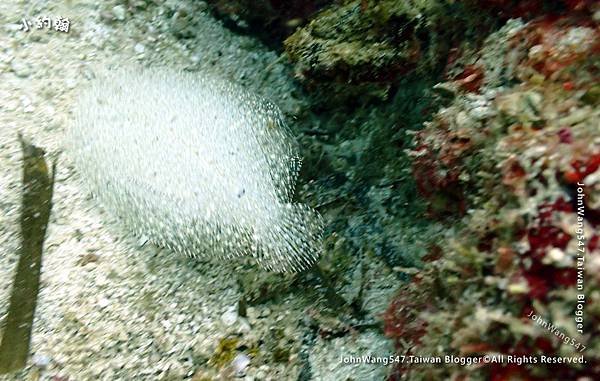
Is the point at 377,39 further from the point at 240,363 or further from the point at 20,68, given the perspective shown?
the point at 20,68

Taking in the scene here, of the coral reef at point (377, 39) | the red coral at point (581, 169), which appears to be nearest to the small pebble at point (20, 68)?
the coral reef at point (377, 39)

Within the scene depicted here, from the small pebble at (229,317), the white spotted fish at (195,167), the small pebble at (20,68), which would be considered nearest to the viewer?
the small pebble at (229,317)

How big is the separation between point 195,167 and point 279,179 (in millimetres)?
433

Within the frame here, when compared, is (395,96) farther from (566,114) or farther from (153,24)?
(153,24)

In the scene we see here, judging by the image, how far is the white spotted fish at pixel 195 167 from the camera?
96.7 inches

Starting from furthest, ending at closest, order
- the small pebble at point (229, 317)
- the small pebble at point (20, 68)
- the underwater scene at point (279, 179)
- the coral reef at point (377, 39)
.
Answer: the small pebble at point (20, 68) < the small pebble at point (229, 317) < the coral reef at point (377, 39) < the underwater scene at point (279, 179)

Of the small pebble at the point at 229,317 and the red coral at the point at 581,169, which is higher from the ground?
the red coral at the point at 581,169

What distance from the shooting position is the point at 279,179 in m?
2.62

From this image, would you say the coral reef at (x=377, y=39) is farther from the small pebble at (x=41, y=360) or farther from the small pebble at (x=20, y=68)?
the small pebble at (x=41, y=360)

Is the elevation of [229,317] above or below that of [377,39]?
below

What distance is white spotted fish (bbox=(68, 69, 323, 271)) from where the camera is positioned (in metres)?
2.46

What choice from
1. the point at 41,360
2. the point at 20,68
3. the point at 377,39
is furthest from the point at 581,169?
the point at 20,68

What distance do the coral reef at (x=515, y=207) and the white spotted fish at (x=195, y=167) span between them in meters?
0.86

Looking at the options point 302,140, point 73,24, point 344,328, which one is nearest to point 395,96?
point 302,140
